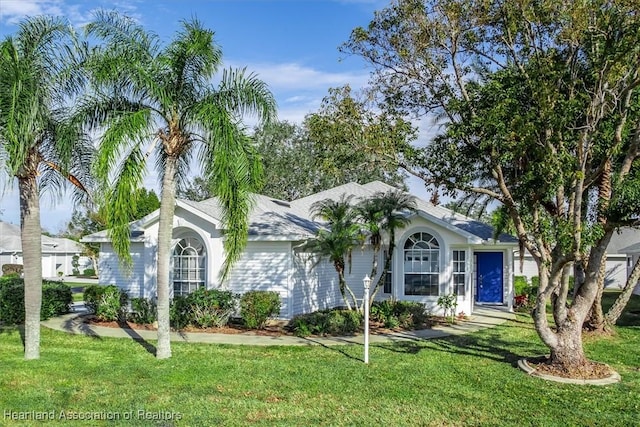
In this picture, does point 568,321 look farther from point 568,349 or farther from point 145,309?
point 145,309

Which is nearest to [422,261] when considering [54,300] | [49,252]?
[54,300]

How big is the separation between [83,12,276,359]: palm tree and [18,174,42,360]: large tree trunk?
1.82 m

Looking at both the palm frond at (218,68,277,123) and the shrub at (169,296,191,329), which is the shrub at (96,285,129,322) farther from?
the palm frond at (218,68,277,123)

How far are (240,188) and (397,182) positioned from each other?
27.6m

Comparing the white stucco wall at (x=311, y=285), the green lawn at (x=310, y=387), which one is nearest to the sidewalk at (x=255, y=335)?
the green lawn at (x=310, y=387)

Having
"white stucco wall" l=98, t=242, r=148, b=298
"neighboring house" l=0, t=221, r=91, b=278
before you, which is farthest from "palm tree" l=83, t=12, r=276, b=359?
"neighboring house" l=0, t=221, r=91, b=278

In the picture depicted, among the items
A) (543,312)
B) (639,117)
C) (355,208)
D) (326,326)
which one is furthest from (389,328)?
(639,117)

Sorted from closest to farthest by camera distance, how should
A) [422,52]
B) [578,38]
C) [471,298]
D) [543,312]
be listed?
[578,38]
[543,312]
[422,52]
[471,298]

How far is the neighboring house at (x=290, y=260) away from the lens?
16.5m

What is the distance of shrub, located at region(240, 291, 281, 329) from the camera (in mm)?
14984

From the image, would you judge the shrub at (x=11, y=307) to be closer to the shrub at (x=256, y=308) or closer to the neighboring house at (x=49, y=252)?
the shrub at (x=256, y=308)

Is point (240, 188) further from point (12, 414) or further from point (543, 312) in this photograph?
point (543, 312)

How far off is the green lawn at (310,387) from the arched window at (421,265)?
213 inches

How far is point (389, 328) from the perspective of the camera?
15.6 meters
